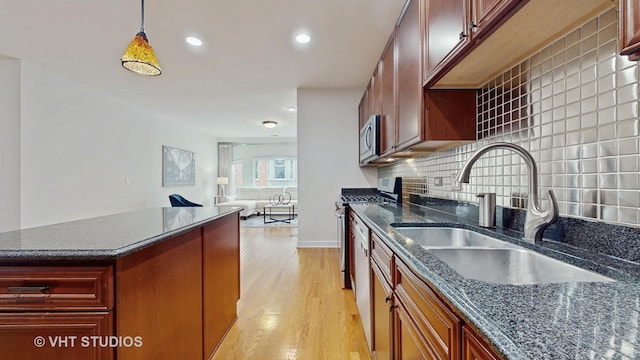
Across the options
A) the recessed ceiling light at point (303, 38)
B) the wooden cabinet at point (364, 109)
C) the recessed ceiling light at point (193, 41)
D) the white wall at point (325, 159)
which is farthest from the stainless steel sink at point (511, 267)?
the white wall at point (325, 159)

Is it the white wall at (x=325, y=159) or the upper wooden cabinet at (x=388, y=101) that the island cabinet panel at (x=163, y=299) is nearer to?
the upper wooden cabinet at (x=388, y=101)

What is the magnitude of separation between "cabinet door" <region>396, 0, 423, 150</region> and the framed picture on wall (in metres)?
6.16

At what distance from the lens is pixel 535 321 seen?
484mm

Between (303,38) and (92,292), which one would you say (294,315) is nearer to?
(92,292)

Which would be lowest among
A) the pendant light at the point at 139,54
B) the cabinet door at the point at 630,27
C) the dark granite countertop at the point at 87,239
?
the dark granite countertop at the point at 87,239

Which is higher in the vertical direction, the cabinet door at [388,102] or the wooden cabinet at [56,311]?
the cabinet door at [388,102]

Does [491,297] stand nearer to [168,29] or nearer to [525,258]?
[525,258]

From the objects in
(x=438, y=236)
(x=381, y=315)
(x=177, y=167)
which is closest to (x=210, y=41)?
(x=438, y=236)

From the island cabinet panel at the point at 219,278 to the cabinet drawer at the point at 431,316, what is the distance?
1171 millimetres

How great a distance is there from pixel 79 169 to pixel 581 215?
222 inches

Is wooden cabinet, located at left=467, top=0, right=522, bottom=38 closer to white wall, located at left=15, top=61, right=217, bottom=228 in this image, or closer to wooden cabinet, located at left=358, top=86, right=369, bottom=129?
wooden cabinet, located at left=358, top=86, right=369, bottom=129

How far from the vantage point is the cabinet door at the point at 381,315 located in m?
1.24

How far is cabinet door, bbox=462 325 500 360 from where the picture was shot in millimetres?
521

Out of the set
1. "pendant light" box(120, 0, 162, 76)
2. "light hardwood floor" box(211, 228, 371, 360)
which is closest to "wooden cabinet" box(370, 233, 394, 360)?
"light hardwood floor" box(211, 228, 371, 360)
